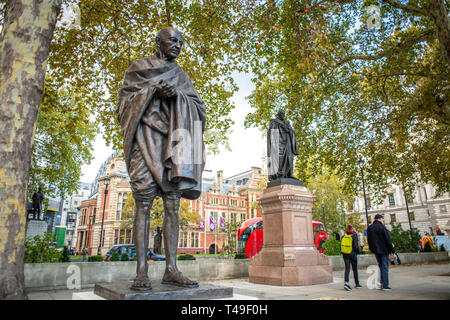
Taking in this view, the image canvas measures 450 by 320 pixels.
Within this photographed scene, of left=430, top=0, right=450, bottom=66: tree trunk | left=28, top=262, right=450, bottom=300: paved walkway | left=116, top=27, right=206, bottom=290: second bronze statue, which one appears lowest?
left=28, top=262, right=450, bottom=300: paved walkway

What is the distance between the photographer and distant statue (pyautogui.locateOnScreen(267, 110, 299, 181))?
370 inches

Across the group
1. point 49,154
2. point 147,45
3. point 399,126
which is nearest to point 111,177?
point 49,154

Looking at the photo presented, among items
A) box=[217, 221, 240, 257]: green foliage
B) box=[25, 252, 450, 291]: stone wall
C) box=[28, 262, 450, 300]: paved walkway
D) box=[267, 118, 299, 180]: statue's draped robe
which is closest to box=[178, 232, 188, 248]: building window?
box=[217, 221, 240, 257]: green foliage

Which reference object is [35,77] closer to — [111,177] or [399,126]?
[399,126]

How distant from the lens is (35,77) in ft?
10.9

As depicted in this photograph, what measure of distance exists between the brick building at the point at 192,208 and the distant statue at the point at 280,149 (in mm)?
39120

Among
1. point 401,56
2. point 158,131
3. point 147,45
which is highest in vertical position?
point 147,45

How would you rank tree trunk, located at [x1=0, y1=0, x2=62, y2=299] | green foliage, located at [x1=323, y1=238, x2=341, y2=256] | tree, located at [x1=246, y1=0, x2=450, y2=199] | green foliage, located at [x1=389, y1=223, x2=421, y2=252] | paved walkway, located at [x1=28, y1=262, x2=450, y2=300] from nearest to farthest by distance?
tree trunk, located at [x1=0, y1=0, x2=62, y2=299] → paved walkway, located at [x1=28, y1=262, x2=450, y2=300] → tree, located at [x1=246, y1=0, x2=450, y2=199] → green foliage, located at [x1=323, y1=238, x2=341, y2=256] → green foliage, located at [x1=389, y1=223, x2=421, y2=252]

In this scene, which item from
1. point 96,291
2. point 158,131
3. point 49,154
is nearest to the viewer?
point 96,291

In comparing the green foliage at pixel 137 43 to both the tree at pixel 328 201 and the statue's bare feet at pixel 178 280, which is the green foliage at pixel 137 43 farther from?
the tree at pixel 328 201

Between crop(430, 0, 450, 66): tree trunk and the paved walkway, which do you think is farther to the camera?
crop(430, 0, 450, 66): tree trunk

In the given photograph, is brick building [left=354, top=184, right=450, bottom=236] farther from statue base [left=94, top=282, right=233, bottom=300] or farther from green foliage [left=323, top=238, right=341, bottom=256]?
statue base [left=94, top=282, right=233, bottom=300]

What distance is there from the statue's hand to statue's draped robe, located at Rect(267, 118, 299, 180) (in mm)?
6843

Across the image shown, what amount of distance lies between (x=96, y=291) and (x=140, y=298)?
0.85 meters
